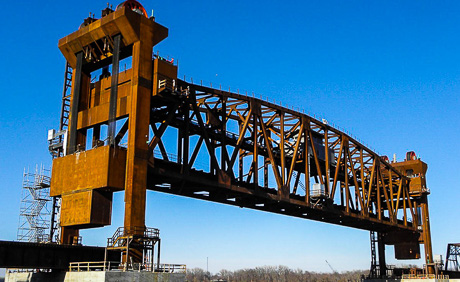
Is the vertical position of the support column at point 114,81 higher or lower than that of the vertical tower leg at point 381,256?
higher

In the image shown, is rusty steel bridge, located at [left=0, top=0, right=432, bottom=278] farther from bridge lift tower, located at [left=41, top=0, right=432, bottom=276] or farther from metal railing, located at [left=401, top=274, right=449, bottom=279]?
metal railing, located at [left=401, top=274, right=449, bottom=279]

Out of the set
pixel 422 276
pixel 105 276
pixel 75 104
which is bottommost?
pixel 422 276

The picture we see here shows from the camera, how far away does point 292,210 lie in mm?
71938

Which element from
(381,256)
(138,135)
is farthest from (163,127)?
(381,256)

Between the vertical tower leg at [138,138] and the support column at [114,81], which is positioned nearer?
the vertical tower leg at [138,138]

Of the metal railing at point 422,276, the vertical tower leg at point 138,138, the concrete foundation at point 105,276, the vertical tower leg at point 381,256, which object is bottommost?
the metal railing at point 422,276

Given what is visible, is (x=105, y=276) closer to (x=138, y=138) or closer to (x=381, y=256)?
(x=138, y=138)

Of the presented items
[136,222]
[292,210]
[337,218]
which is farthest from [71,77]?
[337,218]

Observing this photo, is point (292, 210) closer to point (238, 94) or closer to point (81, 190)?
point (238, 94)

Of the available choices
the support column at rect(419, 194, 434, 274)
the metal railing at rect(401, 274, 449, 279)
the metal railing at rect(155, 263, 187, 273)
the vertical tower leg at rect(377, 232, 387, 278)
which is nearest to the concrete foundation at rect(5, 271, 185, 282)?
the metal railing at rect(155, 263, 187, 273)

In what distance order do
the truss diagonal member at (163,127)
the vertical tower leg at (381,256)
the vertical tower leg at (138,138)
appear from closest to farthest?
the vertical tower leg at (138,138)
the truss diagonal member at (163,127)
the vertical tower leg at (381,256)

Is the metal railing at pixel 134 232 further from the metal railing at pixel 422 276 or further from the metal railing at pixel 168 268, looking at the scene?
the metal railing at pixel 422 276

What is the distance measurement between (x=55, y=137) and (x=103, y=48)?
11.3 meters

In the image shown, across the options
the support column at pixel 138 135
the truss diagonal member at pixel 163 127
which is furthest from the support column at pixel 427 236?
the support column at pixel 138 135
